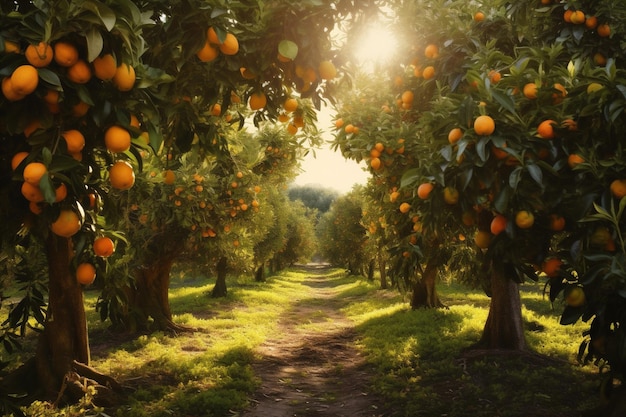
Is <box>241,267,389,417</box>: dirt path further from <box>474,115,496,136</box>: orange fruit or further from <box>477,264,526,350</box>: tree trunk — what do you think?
<box>474,115,496,136</box>: orange fruit

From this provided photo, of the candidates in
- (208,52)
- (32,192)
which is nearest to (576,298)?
(208,52)

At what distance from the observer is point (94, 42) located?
251cm

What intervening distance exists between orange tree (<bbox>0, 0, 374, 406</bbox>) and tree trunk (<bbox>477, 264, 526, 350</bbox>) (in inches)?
238

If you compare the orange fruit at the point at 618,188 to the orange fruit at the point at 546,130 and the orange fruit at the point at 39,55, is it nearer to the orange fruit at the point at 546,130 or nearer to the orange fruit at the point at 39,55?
the orange fruit at the point at 546,130

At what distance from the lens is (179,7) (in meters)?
3.73

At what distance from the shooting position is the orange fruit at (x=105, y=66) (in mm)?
2717

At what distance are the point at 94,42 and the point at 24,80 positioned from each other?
0.42 m

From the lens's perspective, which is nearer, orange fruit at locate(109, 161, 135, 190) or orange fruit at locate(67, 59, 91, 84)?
orange fruit at locate(67, 59, 91, 84)

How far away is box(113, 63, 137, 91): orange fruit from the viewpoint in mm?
2807

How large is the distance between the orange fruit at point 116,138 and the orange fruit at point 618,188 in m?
3.34

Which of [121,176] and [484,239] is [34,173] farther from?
[484,239]

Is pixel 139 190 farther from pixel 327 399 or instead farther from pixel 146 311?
pixel 146 311

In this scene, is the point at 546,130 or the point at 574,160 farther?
the point at 546,130

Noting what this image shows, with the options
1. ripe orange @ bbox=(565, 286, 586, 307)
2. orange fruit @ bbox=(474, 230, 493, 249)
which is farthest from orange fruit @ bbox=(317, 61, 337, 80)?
ripe orange @ bbox=(565, 286, 586, 307)
